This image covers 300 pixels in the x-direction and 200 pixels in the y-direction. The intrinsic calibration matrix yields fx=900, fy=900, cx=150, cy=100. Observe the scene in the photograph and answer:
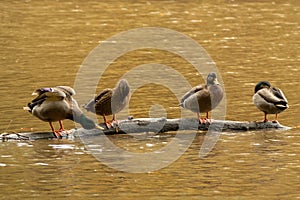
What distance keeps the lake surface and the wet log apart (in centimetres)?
12

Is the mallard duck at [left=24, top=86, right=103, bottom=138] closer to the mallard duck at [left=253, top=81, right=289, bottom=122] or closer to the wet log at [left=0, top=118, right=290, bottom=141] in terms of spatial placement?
the wet log at [left=0, top=118, right=290, bottom=141]

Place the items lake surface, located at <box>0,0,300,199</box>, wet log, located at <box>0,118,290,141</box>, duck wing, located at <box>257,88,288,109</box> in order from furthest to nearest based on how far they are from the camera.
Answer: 1. duck wing, located at <box>257,88,288,109</box>
2. wet log, located at <box>0,118,290,141</box>
3. lake surface, located at <box>0,0,300,199</box>

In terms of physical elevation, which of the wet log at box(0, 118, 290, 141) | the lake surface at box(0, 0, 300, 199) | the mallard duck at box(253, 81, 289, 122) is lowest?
the lake surface at box(0, 0, 300, 199)

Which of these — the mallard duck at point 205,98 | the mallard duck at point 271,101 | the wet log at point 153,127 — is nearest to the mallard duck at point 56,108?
the wet log at point 153,127

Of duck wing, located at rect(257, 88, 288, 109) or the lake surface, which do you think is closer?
the lake surface

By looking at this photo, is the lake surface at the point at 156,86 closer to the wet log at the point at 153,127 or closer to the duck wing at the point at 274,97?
the wet log at the point at 153,127

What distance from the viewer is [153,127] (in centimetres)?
1305

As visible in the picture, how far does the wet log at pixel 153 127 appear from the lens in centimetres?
1280

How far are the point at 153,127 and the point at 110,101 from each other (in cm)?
73

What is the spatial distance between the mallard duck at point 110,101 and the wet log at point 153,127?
0.19 m

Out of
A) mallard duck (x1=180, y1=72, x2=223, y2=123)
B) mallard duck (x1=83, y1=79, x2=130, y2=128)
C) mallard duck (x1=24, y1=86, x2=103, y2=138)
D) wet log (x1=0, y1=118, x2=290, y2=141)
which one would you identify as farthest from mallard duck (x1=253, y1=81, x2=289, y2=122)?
mallard duck (x1=24, y1=86, x2=103, y2=138)

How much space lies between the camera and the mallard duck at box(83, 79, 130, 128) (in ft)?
42.5

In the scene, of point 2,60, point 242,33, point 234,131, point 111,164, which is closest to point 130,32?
point 242,33

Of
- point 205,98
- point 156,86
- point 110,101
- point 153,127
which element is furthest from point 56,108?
point 156,86
